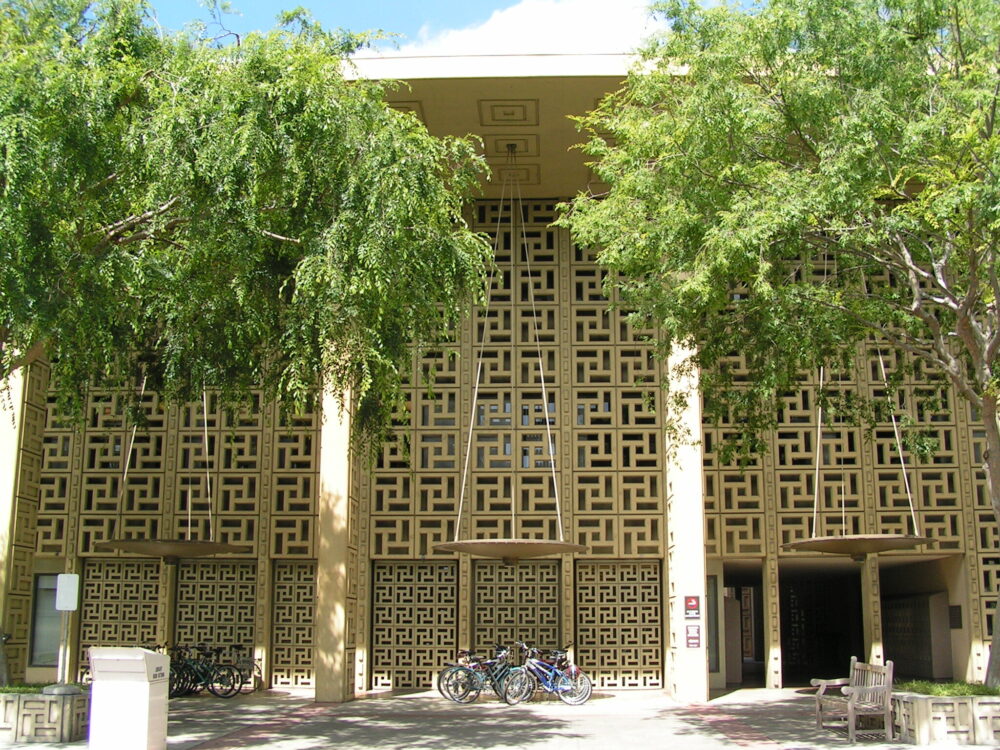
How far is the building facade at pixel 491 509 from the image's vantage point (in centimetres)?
1925

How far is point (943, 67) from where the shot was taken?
41.0ft

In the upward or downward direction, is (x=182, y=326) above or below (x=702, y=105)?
below

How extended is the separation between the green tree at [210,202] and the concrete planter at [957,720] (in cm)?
722

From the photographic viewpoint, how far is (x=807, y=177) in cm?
1229

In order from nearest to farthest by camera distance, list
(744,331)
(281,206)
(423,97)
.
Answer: (281,206)
(744,331)
(423,97)

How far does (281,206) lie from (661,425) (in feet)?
32.6

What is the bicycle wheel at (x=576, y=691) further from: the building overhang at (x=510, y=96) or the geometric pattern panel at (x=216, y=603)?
the building overhang at (x=510, y=96)

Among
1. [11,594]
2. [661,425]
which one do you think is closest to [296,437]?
[11,594]

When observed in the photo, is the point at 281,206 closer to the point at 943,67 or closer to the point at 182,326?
the point at 182,326

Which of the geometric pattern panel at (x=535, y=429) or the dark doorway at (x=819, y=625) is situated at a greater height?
the geometric pattern panel at (x=535, y=429)

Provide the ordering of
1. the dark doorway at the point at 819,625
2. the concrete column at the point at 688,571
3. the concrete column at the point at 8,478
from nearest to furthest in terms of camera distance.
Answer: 1. the concrete column at the point at 688,571
2. the concrete column at the point at 8,478
3. the dark doorway at the point at 819,625

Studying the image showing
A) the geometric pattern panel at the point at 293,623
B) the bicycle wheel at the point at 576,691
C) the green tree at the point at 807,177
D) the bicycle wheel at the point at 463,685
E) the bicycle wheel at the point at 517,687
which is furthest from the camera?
the geometric pattern panel at the point at 293,623

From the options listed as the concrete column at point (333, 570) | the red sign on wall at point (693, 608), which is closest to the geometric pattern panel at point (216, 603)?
the concrete column at point (333, 570)

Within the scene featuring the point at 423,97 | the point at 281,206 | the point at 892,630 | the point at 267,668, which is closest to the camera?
the point at 281,206
